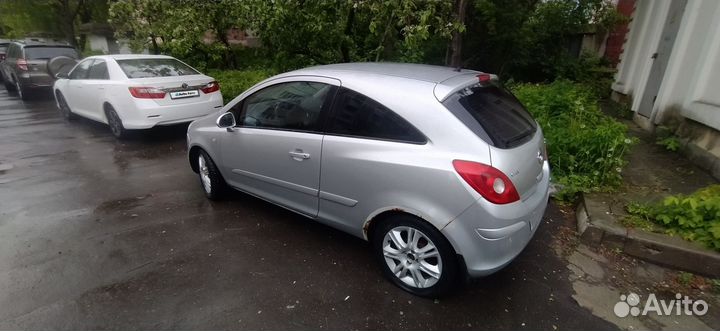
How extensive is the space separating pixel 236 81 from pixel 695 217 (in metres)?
8.17

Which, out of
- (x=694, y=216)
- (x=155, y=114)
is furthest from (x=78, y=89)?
(x=694, y=216)

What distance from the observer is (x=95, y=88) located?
22.3 feet

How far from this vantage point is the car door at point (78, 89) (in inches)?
284

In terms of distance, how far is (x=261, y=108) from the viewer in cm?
358

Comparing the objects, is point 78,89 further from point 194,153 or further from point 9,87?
point 9,87

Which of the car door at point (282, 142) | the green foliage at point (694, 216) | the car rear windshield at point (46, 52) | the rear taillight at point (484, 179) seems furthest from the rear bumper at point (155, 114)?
the car rear windshield at point (46, 52)

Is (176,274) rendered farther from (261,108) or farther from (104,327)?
(261,108)

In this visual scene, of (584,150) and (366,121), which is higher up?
(366,121)

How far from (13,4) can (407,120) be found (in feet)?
80.4

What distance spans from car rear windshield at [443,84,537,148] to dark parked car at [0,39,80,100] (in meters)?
12.2

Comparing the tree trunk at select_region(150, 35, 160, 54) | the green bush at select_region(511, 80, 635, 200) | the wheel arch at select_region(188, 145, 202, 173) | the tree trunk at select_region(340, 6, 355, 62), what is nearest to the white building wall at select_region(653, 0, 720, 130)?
the green bush at select_region(511, 80, 635, 200)

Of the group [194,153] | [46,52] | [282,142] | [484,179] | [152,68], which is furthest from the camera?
[46,52]

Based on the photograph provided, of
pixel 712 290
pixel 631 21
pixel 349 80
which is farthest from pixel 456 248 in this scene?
pixel 631 21

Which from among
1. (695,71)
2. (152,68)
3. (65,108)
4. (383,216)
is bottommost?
(65,108)
